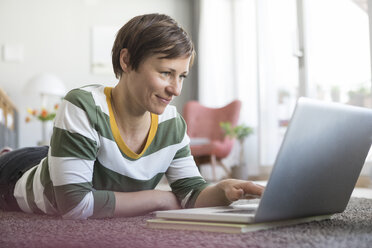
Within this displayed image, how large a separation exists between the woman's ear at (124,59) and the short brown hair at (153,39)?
0.04 ft

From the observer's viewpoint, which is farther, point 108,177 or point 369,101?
point 369,101

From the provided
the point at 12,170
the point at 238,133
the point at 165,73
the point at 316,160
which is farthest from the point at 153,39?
the point at 238,133

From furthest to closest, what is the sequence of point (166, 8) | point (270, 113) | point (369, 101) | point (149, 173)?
1. point (166, 8)
2. point (270, 113)
3. point (369, 101)
4. point (149, 173)

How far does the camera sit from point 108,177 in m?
1.26

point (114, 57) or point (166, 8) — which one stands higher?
point (166, 8)

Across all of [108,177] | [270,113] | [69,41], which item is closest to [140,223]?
[108,177]

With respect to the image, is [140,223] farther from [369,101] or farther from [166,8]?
[166,8]

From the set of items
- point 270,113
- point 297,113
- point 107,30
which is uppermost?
point 107,30

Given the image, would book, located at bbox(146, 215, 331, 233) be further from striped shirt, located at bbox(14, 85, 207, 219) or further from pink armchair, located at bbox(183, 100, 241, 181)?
pink armchair, located at bbox(183, 100, 241, 181)

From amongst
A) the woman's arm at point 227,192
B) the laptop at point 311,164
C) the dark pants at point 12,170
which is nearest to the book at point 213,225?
the laptop at point 311,164

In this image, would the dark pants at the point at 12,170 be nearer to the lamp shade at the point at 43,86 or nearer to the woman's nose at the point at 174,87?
the woman's nose at the point at 174,87

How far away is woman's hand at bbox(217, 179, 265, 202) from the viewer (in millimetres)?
1057

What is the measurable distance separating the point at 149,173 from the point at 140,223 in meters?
0.23

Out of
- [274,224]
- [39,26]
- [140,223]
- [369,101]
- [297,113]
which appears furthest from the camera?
[39,26]
